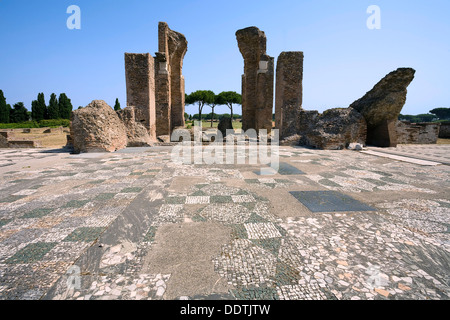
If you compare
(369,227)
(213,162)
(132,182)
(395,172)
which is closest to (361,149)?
(395,172)

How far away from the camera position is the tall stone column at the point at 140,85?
9781 mm

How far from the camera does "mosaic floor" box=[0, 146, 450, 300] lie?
1503 mm

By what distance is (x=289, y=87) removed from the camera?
11.1m

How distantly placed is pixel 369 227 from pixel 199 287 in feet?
6.06

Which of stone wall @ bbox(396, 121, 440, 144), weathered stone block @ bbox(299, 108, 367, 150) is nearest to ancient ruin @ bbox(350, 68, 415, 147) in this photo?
weathered stone block @ bbox(299, 108, 367, 150)

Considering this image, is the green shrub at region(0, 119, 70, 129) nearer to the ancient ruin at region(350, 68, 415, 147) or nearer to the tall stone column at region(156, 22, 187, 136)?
the tall stone column at region(156, 22, 187, 136)

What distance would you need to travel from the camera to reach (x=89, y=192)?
341 centimetres

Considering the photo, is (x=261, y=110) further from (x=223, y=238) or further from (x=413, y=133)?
(x=223, y=238)

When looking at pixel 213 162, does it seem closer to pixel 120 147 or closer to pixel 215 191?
pixel 215 191

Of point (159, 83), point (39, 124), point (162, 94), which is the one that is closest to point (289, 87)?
point (162, 94)

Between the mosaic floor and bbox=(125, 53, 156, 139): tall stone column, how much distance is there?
6.44m

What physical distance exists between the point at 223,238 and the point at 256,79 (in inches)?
519

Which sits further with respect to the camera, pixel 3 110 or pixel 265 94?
pixel 3 110

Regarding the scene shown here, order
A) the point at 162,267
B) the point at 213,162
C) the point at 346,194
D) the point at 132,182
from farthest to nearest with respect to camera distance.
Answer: the point at 213,162 → the point at 132,182 → the point at 346,194 → the point at 162,267
